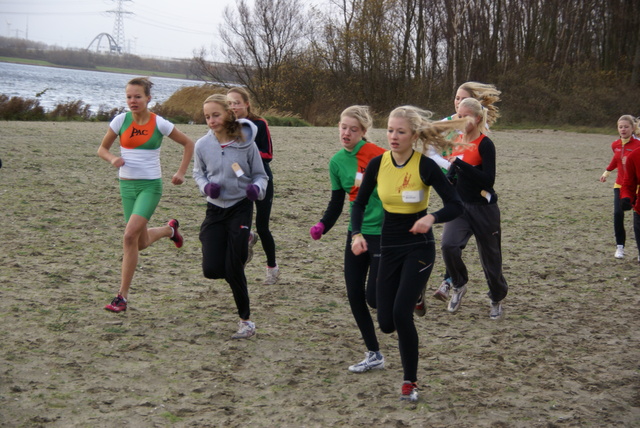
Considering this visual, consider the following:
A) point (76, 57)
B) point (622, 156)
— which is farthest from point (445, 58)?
point (76, 57)

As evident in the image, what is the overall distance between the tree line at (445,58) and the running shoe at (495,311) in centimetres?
3223

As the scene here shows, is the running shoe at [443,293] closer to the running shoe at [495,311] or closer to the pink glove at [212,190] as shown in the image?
the running shoe at [495,311]

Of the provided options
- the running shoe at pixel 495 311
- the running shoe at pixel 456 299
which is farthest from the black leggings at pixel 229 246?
the running shoe at pixel 495 311

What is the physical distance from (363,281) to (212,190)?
4.30 feet

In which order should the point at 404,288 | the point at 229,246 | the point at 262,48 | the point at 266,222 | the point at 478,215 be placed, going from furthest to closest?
1. the point at 262,48
2. the point at 266,222
3. the point at 478,215
4. the point at 229,246
5. the point at 404,288

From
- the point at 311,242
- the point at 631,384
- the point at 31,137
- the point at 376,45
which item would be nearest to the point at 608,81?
the point at 376,45

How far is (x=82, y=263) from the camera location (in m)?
A: 7.33

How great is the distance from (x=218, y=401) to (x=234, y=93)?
10.1 feet

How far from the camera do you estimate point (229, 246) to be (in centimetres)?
539

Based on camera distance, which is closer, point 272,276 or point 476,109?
point 476,109

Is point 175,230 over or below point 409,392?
over

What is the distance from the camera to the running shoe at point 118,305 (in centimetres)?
571

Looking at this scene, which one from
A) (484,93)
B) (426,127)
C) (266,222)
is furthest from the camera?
(266,222)

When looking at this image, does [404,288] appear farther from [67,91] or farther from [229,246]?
[67,91]
